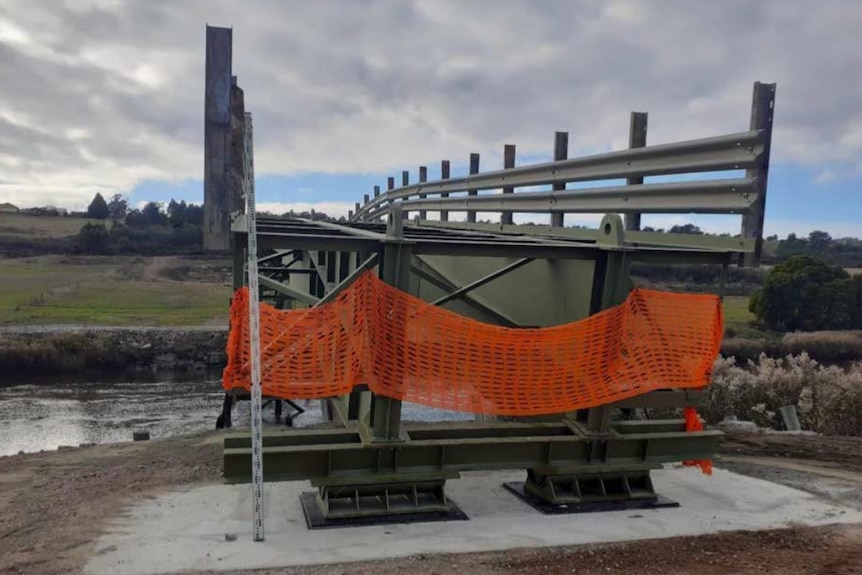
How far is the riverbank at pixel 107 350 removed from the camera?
114 feet

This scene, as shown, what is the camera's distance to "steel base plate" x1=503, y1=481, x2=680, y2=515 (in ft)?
20.6

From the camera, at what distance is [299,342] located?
5.82 m

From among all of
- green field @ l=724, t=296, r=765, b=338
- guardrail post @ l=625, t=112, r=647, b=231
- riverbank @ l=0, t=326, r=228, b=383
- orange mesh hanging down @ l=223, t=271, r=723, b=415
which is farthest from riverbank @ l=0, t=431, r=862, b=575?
green field @ l=724, t=296, r=765, b=338

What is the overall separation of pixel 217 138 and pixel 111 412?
21.9m

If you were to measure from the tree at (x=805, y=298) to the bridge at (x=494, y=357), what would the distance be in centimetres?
4590

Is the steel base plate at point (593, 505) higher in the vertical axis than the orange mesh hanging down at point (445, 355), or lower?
lower

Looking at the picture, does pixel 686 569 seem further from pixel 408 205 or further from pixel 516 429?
pixel 408 205

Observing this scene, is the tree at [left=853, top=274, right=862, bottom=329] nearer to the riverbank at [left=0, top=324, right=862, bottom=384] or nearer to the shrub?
the riverbank at [left=0, top=324, right=862, bottom=384]

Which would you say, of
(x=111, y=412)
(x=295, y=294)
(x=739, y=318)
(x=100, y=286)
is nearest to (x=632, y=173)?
(x=295, y=294)

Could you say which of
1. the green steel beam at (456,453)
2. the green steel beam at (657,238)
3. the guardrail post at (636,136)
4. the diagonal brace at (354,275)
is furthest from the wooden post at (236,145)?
the guardrail post at (636,136)

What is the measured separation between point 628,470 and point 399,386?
7.57ft

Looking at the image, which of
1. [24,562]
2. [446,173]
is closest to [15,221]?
[446,173]

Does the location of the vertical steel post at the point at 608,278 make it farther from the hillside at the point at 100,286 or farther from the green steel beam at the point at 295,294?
the hillside at the point at 100,286

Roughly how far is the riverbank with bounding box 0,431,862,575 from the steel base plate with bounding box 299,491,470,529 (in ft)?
2.44
